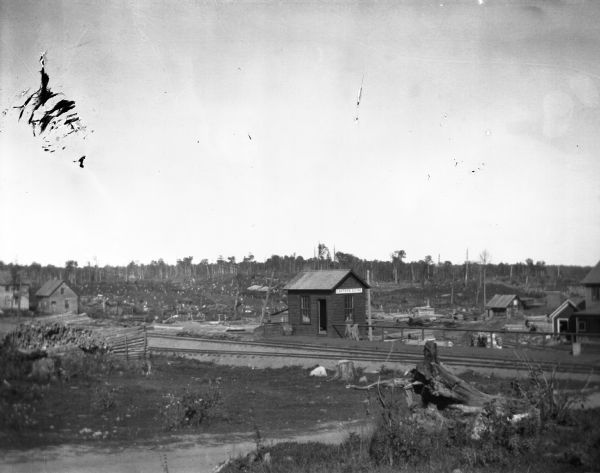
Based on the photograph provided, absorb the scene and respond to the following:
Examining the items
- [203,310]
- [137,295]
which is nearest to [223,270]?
[137,295]

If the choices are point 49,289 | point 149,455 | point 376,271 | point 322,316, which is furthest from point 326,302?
point 376,271

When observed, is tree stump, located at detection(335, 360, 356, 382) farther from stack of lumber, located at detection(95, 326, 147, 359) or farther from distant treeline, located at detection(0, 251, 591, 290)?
distant treeline, located at detection(0, 251, 591, 290)

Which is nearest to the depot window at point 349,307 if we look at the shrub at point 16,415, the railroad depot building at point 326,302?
the railroad depot building at point 326,302

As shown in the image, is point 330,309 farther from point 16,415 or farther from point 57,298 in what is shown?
point 57,298

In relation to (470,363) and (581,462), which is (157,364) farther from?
(581,462)

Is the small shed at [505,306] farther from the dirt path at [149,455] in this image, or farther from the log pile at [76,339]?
the dirt path at [149,455]

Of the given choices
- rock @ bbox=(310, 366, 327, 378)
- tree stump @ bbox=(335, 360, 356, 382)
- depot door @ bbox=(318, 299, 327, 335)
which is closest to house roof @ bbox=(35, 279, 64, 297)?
depot door @ bbox=(318, 299, 327, 335)
